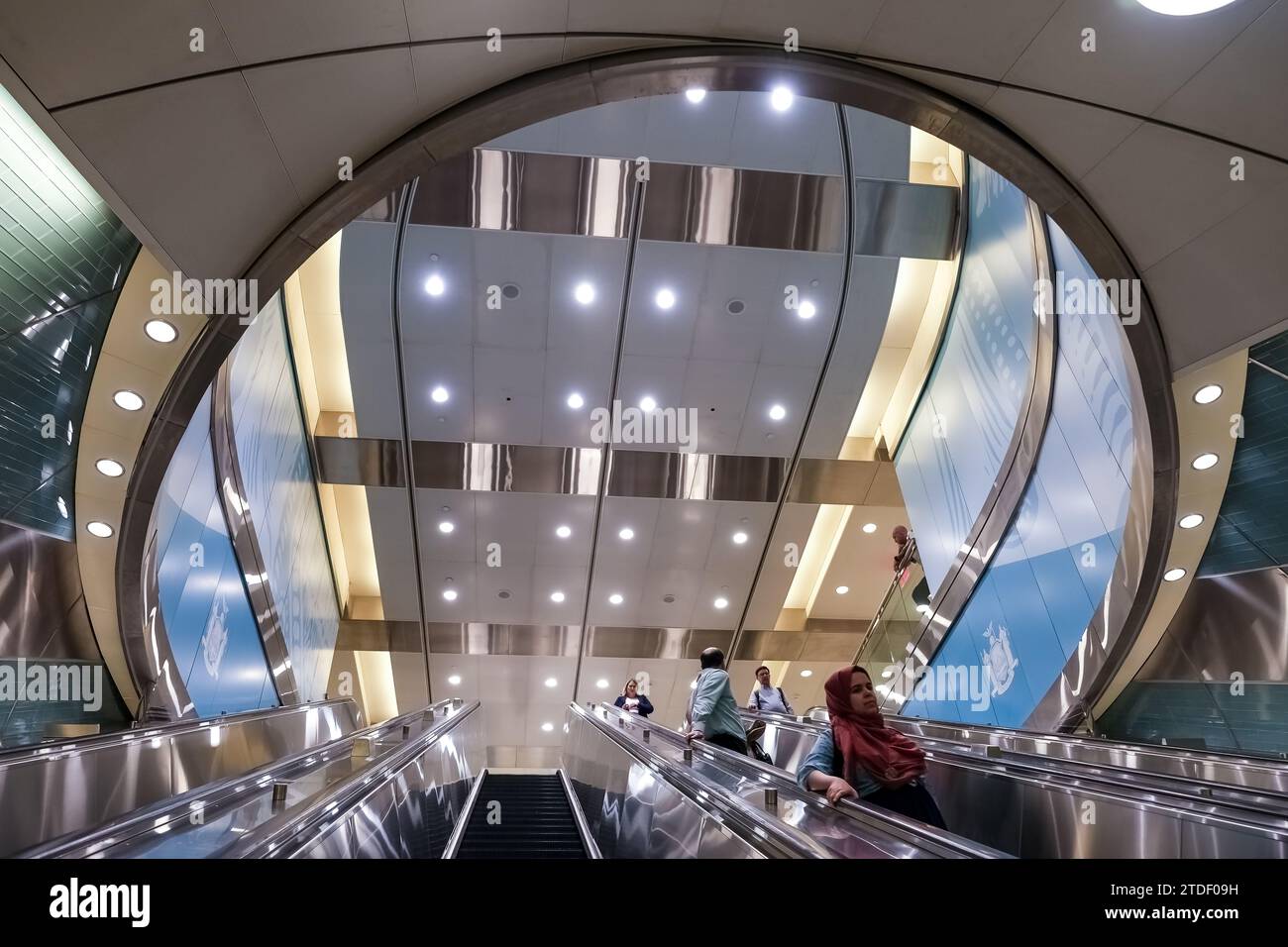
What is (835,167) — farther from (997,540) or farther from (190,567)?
(190,567)

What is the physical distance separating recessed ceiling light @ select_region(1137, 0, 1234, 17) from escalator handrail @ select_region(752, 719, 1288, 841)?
3.94m

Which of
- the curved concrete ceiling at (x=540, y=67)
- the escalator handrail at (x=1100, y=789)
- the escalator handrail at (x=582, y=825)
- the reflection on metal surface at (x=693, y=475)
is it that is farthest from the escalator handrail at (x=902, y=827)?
the reflection on metal surface at (x=693, y=475)

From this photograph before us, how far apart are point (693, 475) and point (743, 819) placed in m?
12.5

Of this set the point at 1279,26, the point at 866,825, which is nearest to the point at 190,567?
the point at 866,825

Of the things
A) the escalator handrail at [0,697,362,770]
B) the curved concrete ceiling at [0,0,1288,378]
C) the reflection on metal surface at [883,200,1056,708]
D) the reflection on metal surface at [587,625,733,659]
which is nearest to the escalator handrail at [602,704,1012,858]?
the escalator handrail at [0,697,362,770]

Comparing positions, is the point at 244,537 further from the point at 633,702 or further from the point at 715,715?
the point at 715,715

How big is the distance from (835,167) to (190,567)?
1004 cm

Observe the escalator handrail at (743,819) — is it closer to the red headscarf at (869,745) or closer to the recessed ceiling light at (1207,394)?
the red headscarf at (869,745)

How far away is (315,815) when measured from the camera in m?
2.84

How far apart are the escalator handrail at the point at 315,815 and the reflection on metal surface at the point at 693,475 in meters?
10.5

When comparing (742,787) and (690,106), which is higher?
(690,106)

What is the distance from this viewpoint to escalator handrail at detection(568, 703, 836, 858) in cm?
236

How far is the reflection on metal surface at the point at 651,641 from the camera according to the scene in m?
18.4
